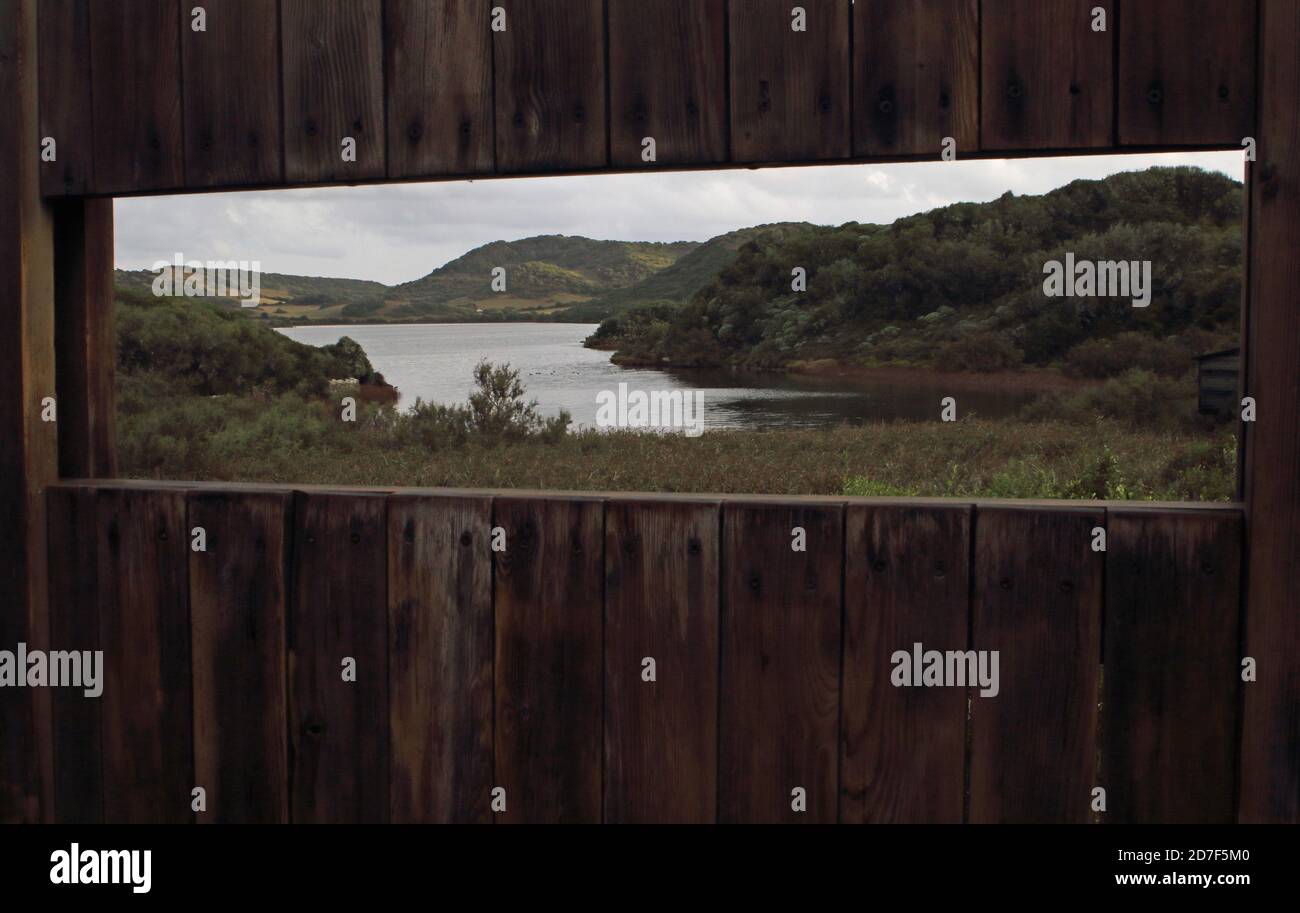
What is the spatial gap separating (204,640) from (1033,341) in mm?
18445

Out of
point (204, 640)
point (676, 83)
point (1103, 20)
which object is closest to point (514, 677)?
point (204, 640)

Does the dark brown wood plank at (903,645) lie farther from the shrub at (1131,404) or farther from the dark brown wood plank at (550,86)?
the shrub at (1131,404)

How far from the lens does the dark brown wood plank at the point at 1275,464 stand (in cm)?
157

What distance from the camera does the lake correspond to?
13.6 meters

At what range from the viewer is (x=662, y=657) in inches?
71.8

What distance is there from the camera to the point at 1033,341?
1869 cm

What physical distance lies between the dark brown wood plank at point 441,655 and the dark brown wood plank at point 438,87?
612mm

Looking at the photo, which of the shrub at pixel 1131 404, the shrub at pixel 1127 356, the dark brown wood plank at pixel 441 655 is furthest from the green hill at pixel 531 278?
the dark brown wood plank at pixel 441 655

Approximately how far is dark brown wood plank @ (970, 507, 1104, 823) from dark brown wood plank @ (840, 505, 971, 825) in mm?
36

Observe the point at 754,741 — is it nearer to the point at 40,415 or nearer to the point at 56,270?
the point at 40,415

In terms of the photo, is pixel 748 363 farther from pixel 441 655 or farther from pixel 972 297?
pixel 441 655

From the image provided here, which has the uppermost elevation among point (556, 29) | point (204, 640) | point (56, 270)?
point (556, 29)

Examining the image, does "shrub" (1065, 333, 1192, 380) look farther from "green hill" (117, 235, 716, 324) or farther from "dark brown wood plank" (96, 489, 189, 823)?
"dark brown wood plank" (96, 489, 189, 823)

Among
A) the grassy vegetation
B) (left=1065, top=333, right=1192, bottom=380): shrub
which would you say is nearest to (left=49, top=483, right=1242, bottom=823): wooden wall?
the grassy vegetation
